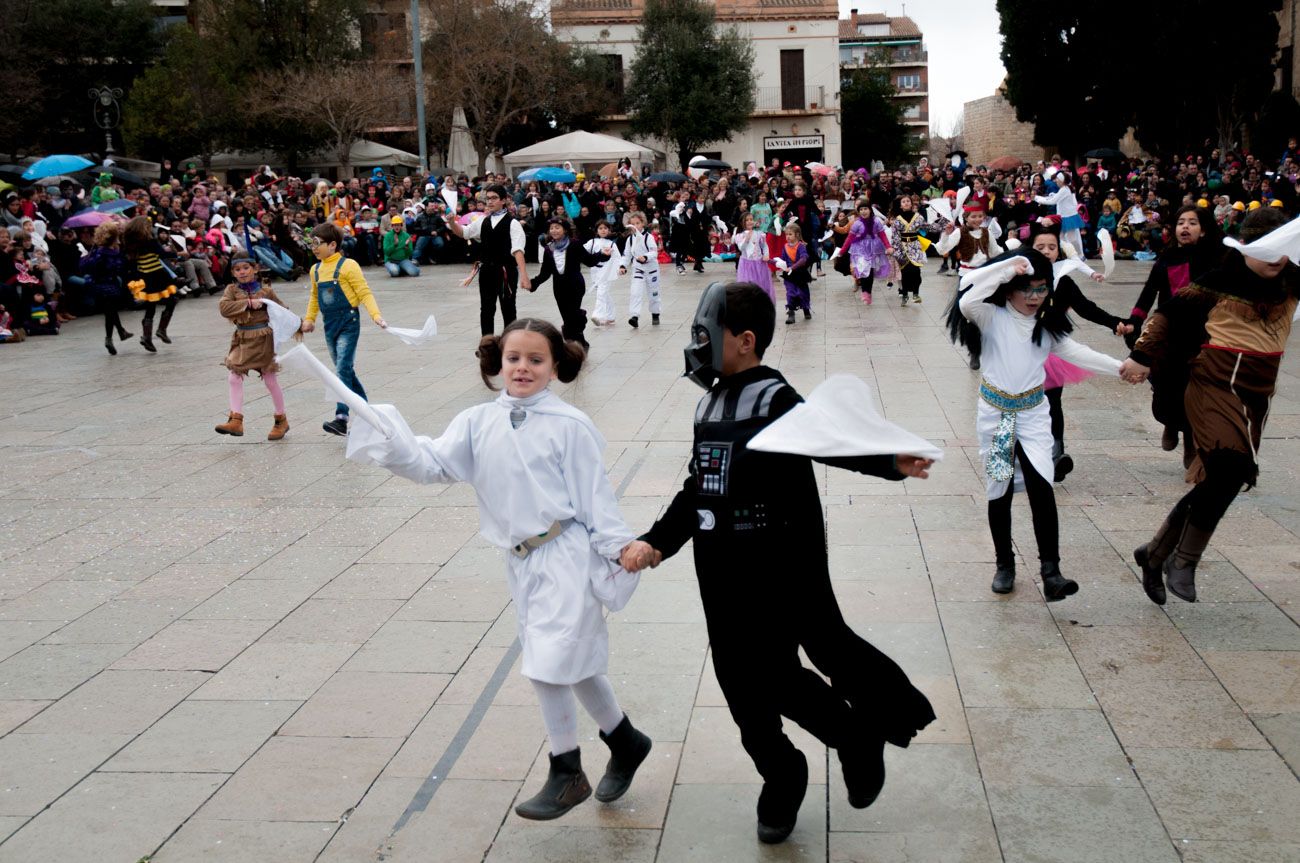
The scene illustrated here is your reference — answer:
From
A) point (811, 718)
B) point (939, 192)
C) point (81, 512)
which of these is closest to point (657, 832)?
point (811, 718)

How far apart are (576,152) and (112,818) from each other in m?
34.3

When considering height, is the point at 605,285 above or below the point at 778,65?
below

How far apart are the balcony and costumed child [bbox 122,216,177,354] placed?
46.6 meters

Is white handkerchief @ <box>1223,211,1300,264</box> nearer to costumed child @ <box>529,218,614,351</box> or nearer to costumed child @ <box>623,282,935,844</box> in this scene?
costumed child @ <box>623,282,935,844</box>

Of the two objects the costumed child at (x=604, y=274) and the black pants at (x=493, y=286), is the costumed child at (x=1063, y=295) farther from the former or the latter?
the costumed child at (x=604, y=274)

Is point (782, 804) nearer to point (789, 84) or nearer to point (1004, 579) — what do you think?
point (1004, 579)

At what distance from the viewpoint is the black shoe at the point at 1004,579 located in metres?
5.89

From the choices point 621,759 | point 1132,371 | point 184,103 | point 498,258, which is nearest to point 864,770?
point 621,759

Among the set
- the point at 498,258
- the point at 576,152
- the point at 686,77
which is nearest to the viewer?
the point at 498,258

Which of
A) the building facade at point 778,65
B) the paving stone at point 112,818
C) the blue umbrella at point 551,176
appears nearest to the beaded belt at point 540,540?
the paving stone at point 112,818

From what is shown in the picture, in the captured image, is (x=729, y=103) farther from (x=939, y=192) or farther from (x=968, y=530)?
(x=968, y=530)

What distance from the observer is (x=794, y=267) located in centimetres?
1630

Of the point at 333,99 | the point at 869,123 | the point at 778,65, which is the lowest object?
the point at 333,99

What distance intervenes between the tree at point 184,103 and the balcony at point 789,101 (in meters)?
25.0
